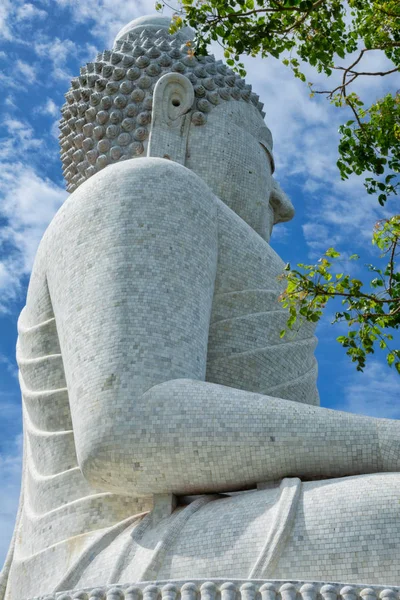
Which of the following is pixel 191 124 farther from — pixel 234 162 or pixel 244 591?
pixel 244 591

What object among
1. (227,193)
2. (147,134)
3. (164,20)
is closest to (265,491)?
(227,193)

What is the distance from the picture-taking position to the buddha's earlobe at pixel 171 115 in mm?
8680

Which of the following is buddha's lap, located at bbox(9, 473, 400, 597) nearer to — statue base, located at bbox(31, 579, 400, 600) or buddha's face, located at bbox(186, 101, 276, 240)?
statue base, located at bbox(31, 579, 400, 600)

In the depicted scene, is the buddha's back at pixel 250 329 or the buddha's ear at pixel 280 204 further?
the buddha's ear at pixel 280 204

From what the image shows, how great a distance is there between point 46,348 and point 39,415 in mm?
529

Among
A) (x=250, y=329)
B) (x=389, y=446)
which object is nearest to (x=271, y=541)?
(x=389, y=446)

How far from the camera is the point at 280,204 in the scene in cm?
940

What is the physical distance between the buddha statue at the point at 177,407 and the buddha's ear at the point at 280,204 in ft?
1.82

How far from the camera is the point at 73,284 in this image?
7.04 meters

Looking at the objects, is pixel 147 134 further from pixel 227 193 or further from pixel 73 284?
pixel 73 284

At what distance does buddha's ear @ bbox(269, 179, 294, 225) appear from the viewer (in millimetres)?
9359

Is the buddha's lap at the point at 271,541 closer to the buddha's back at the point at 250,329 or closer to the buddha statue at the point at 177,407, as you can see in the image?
the buddha statue at the point at 177,407

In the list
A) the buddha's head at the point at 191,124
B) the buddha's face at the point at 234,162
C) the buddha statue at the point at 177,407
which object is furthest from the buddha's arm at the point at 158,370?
the buddha's head at the point at 191,124

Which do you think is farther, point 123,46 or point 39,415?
point 123,46
